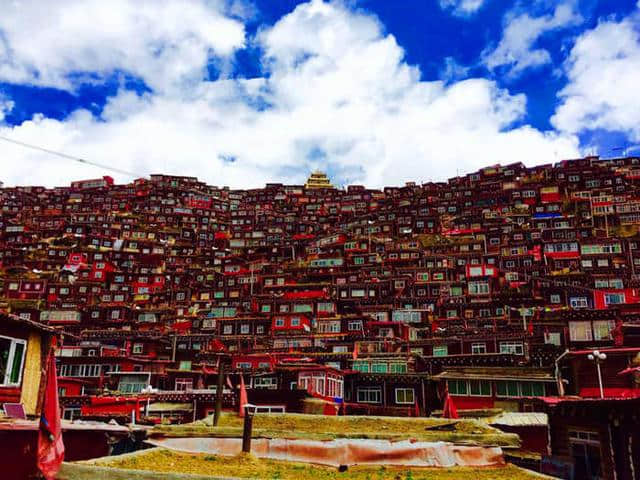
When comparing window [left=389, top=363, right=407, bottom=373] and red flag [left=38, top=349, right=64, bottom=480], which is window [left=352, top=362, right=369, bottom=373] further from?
red flag [left=38, top=349, right=64, bottom=480]

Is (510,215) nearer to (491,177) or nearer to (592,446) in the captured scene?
(491,177)

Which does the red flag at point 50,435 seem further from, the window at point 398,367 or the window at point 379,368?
the window at point 398,367

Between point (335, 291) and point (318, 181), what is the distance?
357 feet

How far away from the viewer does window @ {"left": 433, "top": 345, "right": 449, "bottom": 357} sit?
5558 cm

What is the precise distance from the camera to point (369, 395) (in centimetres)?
4941

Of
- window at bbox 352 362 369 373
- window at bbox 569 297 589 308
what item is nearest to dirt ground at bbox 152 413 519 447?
window at bbox 352 362 369 373

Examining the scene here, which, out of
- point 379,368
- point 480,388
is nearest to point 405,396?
point 379,368

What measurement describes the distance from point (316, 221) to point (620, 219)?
210 feet

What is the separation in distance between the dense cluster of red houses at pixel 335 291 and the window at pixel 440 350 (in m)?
0.12

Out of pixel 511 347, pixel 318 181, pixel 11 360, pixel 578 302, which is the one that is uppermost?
pixel 318 181

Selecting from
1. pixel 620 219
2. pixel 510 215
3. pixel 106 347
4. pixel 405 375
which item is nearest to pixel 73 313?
pixel 106 347

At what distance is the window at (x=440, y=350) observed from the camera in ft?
182

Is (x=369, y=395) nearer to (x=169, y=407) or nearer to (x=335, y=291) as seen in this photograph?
(x=169, y=407)

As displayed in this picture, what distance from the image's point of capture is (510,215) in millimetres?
110062
